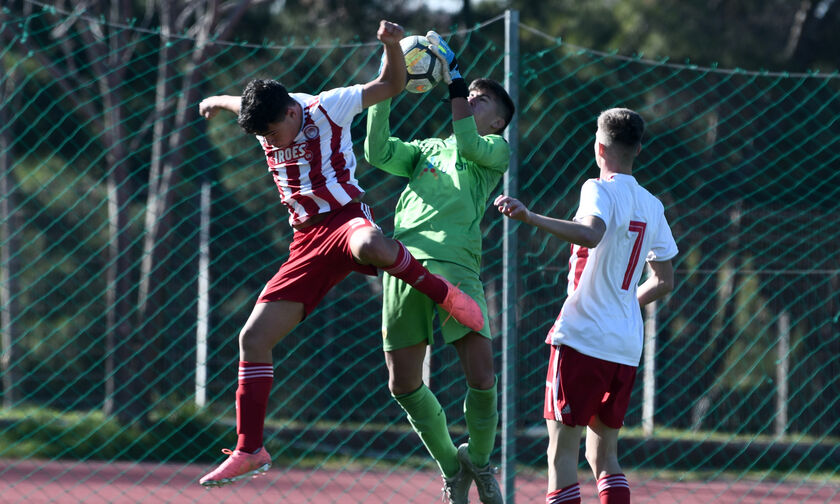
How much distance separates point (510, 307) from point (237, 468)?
1540 mm

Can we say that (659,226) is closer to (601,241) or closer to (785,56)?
(601,241)

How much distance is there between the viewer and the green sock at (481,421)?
3895 mm

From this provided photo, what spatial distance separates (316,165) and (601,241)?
1.07 m

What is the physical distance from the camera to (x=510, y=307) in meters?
4.49

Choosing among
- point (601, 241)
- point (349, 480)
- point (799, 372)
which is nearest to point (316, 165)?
point (601, 241)

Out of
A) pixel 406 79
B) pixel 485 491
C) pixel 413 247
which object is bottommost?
pixel 485 491

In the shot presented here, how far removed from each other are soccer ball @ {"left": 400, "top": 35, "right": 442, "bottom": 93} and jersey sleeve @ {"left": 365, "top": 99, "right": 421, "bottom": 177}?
0.42 ft

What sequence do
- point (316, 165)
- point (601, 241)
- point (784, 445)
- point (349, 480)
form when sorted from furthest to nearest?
point (784, 445) → point (349, 480) → point (316, 165) → point (601, 241)

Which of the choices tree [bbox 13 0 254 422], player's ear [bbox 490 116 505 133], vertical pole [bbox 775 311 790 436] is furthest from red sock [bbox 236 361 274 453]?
vertical pole [bbox 775 311 790 436]

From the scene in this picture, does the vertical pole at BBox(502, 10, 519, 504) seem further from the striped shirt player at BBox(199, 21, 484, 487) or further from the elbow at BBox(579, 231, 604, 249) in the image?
the elbow at BBox(579, 231, 604, 249)

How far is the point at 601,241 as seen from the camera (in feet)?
10.8

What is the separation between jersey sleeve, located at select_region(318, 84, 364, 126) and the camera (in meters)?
3.59

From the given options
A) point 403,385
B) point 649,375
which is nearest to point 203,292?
point 649,375

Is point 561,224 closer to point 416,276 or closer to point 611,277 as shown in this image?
point 611,277
